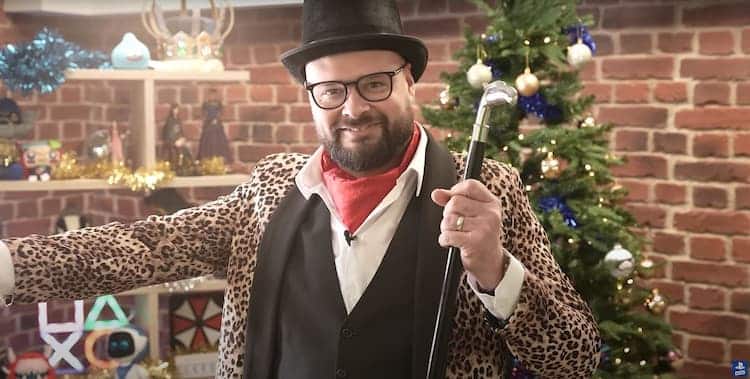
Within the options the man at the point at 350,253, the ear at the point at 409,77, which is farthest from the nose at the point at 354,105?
the ear at the point at 409,77

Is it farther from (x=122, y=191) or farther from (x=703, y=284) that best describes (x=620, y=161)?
(x=122, y=191)

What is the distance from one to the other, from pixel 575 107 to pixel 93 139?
166cm

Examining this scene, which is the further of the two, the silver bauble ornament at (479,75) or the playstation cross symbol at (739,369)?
the playstation cross symbol at (739,369)

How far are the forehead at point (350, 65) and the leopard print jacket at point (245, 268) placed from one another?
0.76ft

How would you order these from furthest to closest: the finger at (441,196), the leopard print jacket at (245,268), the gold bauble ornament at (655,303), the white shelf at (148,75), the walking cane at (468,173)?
the white shelf at (148,75) < the gold bauble ornament at (655,303) < the leopard print jacket at (245,268) < the finger at (441,196) < the walking cane at (468,173)

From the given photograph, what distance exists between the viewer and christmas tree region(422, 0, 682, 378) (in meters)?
2.47

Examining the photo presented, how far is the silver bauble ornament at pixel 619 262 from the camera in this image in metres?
2.46

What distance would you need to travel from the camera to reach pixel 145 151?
3012mm

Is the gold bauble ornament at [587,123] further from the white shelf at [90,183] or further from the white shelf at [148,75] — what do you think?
the white shelf at [148,75]

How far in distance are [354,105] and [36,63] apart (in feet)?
5.57

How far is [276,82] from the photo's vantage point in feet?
12.5

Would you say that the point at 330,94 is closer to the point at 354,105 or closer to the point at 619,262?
the point at 354,105

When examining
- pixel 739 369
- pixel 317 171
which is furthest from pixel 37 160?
pixel 739 369

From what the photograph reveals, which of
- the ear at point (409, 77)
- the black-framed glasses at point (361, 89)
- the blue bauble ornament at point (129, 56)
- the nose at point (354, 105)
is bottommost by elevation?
the nose at point (354, 105)
